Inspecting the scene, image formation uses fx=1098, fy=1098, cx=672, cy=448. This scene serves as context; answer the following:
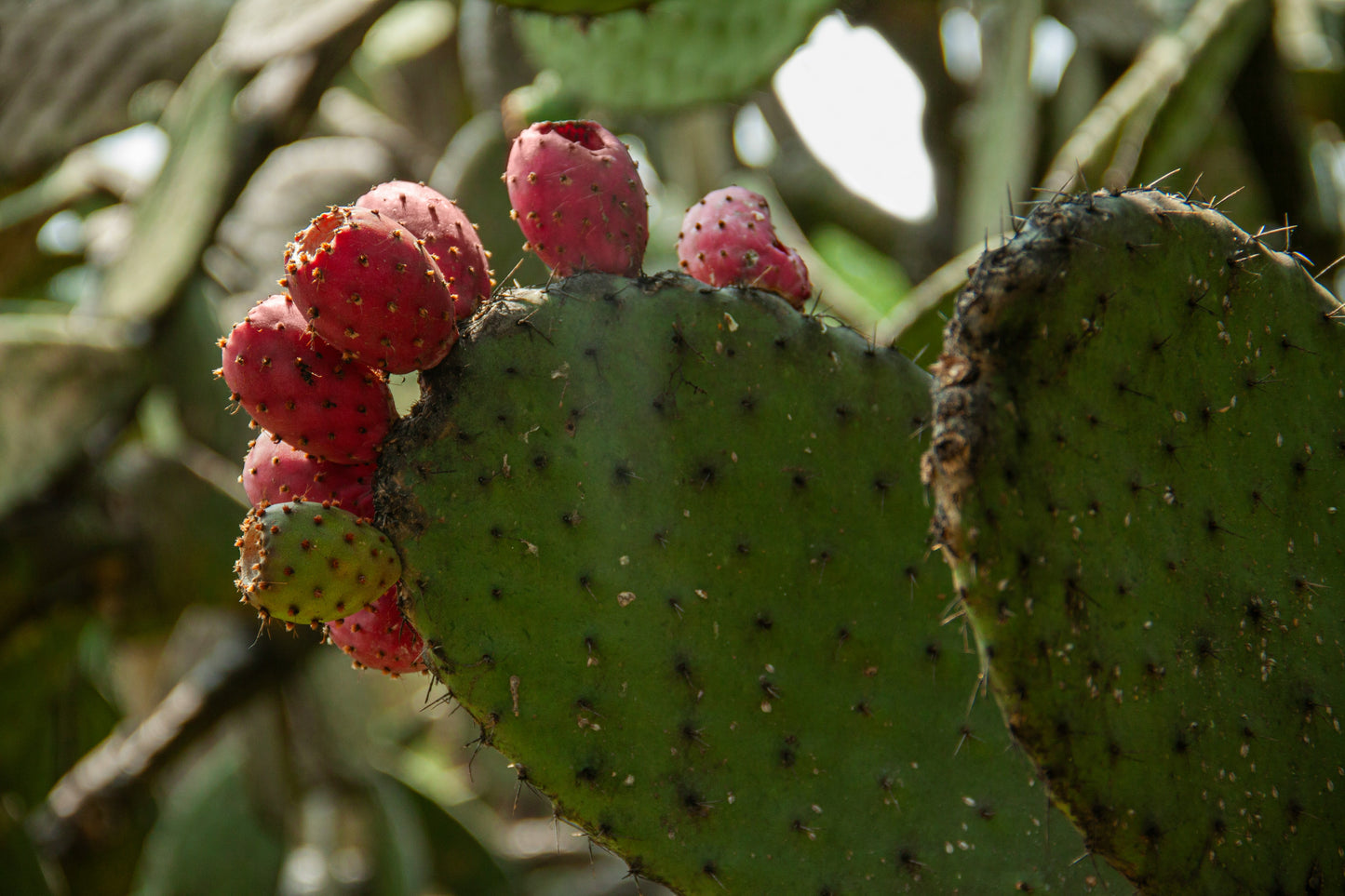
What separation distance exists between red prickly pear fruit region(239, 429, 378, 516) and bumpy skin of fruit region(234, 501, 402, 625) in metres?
0.10

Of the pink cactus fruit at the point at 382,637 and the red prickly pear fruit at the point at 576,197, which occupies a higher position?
the red prickly pear fruit at the point at 576,197

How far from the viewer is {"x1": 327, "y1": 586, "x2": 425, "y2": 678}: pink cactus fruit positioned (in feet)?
3.22

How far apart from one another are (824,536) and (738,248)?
31cm

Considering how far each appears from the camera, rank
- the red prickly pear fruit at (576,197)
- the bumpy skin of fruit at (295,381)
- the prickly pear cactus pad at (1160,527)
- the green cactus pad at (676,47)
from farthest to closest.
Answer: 1. the green cactus pad at (676,47)
2. the red prickly pear fruit at (576,197)
3. the bumpy skin of fruit at (295,381)
4. the prickly pear cactus pad at (1160,527)

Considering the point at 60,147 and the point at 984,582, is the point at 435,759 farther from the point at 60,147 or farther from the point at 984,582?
the point at 984,582

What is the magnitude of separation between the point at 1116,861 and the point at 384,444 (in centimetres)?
67

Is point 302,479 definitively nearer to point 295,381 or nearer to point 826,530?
point 295,381

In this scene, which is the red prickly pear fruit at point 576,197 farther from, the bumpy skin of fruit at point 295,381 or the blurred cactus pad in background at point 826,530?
the bumpy skin of fruit at point 295,381

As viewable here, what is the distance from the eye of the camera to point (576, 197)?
1.00 meters

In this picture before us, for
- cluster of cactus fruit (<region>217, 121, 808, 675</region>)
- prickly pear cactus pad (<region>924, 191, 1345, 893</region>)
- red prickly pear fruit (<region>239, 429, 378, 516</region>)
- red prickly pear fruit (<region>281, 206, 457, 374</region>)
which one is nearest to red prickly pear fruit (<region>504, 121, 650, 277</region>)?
cluster of cactus fruit (<region>217, 121, 808, 675</region>)

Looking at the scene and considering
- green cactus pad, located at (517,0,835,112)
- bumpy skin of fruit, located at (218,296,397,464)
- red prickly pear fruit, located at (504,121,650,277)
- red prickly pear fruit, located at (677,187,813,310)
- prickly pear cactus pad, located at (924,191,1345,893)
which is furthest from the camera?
green cactus pad, located at (517,0,835,112)

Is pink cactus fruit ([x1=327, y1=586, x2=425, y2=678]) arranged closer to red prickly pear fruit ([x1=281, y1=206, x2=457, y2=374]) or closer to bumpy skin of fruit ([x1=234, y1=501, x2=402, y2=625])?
bumpy skin of fruit ([x1=234, y1=501, x2=402, y2=625])

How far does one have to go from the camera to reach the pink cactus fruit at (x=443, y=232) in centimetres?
95

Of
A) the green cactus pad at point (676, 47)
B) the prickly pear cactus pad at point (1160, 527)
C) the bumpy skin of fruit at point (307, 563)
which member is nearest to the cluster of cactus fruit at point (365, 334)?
the bumpy skin of fruit at point (307, 563)
